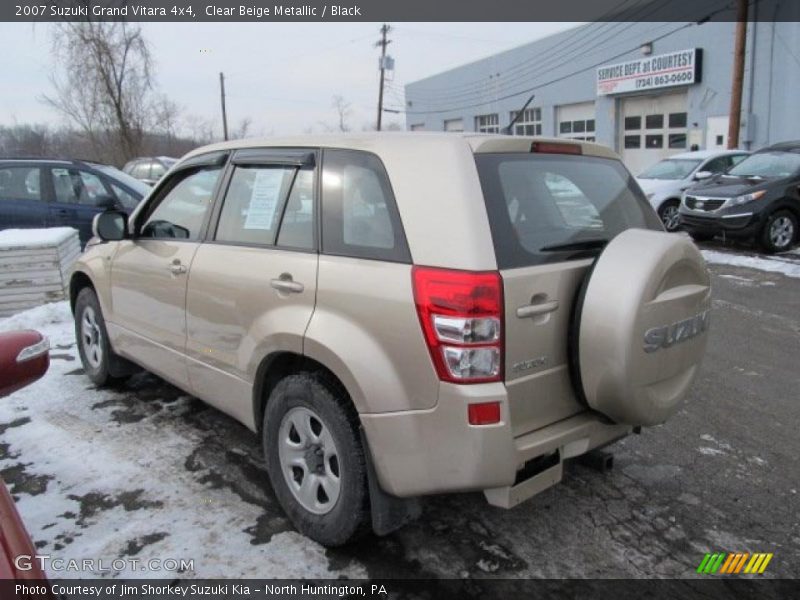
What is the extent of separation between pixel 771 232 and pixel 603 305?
9964 millimetres

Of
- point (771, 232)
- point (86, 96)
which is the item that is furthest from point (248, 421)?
point (86, 96)

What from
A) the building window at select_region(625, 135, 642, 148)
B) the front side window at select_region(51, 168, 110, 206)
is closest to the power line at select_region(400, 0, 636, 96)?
the building window at select_region(625, 135, 642, 148)

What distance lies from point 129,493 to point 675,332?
9.24 feet

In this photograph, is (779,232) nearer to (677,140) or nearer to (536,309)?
(536,309)

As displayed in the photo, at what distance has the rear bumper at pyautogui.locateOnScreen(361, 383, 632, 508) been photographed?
2424mm

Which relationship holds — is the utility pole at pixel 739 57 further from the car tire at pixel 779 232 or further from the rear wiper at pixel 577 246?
the rear wiper at pixel 577 246

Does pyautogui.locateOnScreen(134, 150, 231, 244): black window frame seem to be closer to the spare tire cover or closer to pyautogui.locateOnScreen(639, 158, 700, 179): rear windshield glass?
the spare tire cover

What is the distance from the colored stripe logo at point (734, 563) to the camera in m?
2.80

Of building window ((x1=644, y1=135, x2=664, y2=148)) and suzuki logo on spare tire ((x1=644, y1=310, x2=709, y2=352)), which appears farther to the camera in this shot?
building window ((x1=644, y1=135, x2=664, y2=148))

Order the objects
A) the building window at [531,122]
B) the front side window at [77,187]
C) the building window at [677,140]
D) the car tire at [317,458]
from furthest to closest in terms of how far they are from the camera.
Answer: the building window at [531,122] → the building window at [677,140] → the front side window at [77,187] → the car tire at [317,458]

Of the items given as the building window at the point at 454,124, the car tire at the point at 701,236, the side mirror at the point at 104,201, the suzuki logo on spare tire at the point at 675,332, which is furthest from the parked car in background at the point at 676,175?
the building window at the point at 454,124

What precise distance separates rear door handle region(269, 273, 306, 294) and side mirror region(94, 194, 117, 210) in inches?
282

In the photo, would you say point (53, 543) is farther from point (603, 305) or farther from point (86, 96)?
point (86, 96)

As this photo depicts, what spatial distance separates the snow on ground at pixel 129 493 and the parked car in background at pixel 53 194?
5.21m
